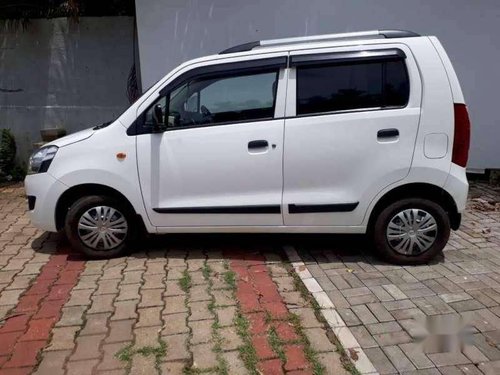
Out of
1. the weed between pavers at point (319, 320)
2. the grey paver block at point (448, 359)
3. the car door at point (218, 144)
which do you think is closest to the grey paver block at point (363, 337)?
the weed between pavers at point (319, 320)

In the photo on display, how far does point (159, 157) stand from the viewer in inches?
162

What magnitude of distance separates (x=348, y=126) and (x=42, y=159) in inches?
109

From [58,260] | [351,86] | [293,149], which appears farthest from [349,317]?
[58,260]

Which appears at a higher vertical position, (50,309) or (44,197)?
(44,197)

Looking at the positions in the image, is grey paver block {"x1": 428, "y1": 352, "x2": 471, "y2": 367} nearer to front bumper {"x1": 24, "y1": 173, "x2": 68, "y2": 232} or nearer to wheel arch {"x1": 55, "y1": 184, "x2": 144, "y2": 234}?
wheel arch {"x1": 55, "y1": 184, "x2": 144, "y2": 234}

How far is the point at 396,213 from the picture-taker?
4.06 metres

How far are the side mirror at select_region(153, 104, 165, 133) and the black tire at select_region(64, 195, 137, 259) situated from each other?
0.79 meters

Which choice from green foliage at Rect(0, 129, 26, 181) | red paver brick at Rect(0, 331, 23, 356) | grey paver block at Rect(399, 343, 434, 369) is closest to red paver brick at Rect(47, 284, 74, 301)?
red paver brick at Rect(0, 331, 23, 356)

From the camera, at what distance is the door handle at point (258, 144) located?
401 centimetres

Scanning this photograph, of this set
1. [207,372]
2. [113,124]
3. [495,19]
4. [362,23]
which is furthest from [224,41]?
[207,372]

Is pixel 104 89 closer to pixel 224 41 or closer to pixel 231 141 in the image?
pixel 224 41

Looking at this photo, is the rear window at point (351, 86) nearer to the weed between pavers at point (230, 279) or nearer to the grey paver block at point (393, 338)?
the weed between pavers at point (230, 279)

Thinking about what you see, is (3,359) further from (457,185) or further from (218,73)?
(457,185)

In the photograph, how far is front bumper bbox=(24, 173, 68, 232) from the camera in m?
4.22
